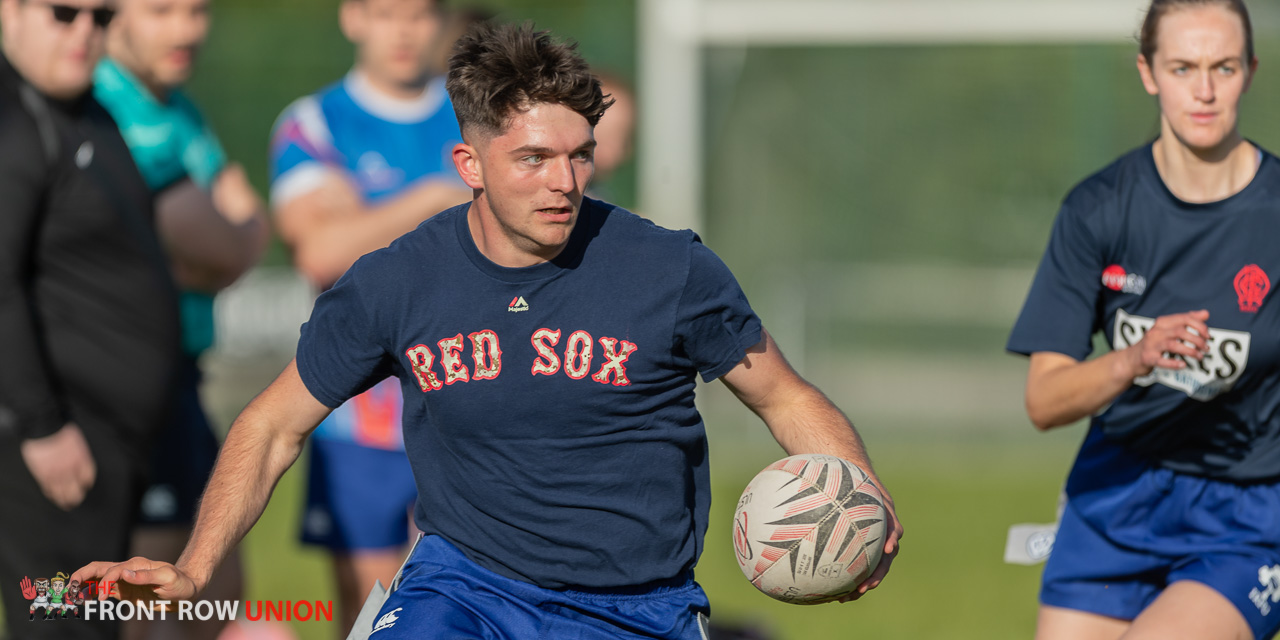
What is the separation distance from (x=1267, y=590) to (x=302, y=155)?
4197 mm

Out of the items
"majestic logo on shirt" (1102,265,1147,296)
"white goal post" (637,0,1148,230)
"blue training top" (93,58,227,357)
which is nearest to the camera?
"majestic logo on shirt" (1102,265,1147,296)

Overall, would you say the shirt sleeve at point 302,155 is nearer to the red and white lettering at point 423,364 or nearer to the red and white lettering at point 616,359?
the red and white lettering at point 423,364

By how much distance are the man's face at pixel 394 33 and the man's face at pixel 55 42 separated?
1271 mm

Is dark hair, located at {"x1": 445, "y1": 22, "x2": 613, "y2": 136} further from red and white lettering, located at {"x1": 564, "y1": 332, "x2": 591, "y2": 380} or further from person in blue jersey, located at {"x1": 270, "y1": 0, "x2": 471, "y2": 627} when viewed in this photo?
person in blue jersey, located at {"x1": 270, "y1": 0, "x2": 471, "y2": 627}

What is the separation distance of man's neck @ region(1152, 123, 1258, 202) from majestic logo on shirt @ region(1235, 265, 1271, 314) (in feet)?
0.83

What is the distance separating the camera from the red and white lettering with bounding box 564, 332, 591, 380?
12.0 feet

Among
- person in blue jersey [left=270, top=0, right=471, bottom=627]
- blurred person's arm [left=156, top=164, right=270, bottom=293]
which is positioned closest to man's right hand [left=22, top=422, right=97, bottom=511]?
blurred person's arm [left=156, top=164, right=270, bottom=293]

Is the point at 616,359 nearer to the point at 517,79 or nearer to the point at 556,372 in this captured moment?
the point at 556,372

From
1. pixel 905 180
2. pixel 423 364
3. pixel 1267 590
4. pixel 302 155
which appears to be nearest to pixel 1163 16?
pixel 1267 590

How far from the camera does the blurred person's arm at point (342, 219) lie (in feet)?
18.3

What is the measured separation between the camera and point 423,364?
12.2ft

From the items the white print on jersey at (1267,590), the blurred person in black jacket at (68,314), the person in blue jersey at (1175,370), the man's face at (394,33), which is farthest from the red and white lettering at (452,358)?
the man's face at (394,33)

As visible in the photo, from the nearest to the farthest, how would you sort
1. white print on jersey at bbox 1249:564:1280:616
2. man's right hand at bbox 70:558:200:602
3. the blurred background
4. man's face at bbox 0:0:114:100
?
1. man's right hand at bbox 70:558:200:602
2. white print on jersey at bbox 1249:564:1280:616
3. man's face at bbox 0:0:114:100
4. the blurred background

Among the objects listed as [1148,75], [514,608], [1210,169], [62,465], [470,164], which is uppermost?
[1148,75]
